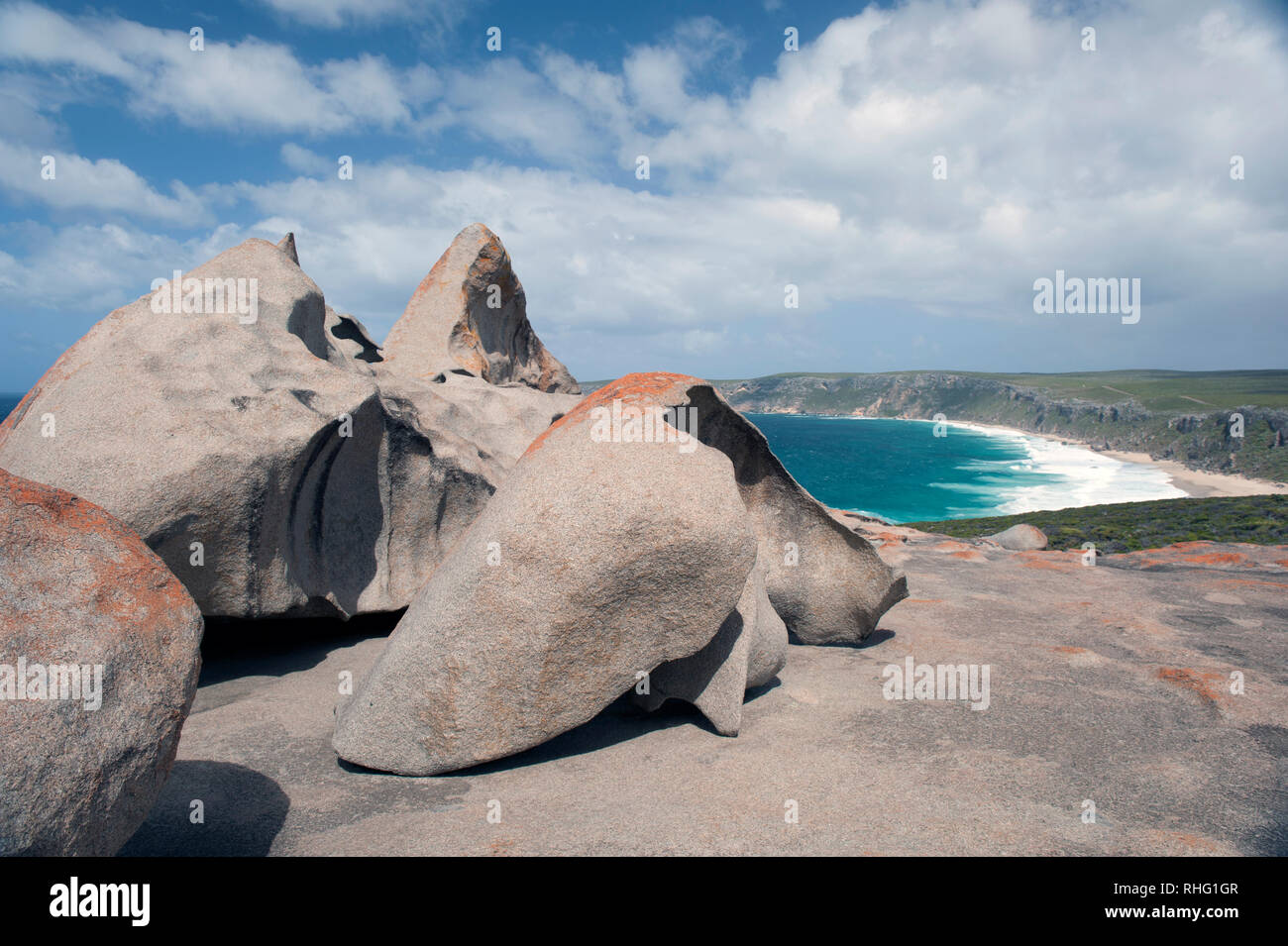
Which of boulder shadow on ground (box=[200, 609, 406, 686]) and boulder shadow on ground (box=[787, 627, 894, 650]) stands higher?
boulder shadow on ground (box=[200, 609, 406, 686])

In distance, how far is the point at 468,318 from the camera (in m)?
14.4

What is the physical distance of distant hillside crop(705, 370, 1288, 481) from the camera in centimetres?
6494

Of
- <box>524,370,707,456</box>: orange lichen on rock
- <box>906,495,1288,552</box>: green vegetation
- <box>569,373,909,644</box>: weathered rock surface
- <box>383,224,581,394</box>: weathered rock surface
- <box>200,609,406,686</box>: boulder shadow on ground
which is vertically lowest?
<box>906,495,1288,552</box>: green vegetation

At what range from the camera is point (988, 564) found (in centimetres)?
1224

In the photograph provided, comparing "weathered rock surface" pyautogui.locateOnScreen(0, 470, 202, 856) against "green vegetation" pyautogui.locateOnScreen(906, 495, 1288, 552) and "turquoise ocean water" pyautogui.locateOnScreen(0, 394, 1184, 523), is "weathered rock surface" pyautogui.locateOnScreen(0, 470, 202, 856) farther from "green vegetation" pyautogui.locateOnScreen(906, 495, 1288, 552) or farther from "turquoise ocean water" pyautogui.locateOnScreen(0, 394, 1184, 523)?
"turquoise ocean water" pyautogui.locateOnScreen(0, 394, 1184, 523)

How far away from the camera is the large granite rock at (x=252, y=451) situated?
17.8 feet

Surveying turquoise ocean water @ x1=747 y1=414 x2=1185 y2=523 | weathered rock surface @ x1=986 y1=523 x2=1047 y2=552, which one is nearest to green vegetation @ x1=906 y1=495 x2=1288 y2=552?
weathered rock surface @ x1=986 y1=523 x2=1047 y2=552

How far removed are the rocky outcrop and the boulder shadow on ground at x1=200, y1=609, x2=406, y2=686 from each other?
2.28 meters

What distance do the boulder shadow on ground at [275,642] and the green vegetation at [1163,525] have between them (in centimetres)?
2169

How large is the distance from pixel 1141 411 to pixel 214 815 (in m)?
119

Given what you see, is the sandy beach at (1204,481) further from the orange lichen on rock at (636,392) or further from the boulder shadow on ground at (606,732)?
the boulder shadow on ground at (606,732)
